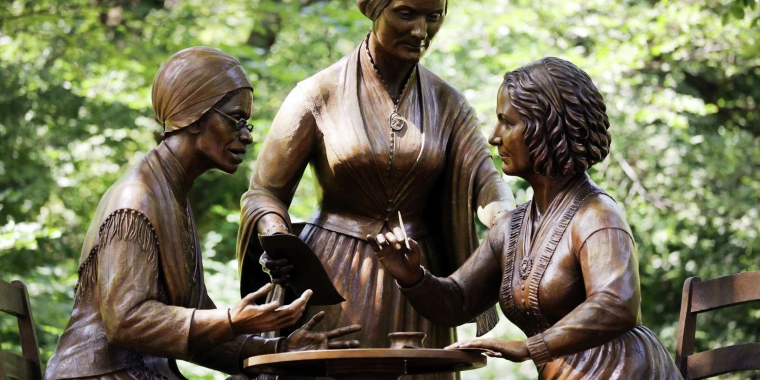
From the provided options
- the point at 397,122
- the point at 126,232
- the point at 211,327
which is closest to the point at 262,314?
the point at 211,327

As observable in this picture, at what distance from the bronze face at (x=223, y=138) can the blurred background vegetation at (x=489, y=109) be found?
19.2ft

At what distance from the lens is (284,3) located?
15.3 meters

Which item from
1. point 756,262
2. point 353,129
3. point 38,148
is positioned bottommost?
point 353,129

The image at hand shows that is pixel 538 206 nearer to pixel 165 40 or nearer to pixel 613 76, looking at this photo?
pixel 613 76

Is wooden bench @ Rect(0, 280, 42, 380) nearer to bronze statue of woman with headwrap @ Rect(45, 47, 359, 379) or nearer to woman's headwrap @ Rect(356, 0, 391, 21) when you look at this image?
bronze statue of woman with headwrap @ Rect(45, 47, 359, 379)

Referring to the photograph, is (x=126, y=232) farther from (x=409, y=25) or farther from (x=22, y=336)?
(x=409, y=25)

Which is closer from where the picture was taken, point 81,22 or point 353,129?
point 353,129

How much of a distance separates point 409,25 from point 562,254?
1345 millimetres

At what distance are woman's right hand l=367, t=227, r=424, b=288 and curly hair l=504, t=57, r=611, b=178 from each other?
0.60m

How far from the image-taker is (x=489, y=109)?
11859 millimetres

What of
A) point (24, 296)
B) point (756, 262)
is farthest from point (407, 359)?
point (756, 262)

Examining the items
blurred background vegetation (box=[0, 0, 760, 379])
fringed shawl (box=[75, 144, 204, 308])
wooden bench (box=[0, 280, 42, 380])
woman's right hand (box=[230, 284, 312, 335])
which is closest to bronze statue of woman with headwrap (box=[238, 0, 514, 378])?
fringed shawl (box=[75, 144, 204, 308])

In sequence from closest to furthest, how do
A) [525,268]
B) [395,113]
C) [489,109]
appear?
[525,268], [395,113], [489,109]

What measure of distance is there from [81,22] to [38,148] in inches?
55.0
